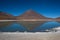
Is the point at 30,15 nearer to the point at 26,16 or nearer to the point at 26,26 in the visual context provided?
the point at 26,16

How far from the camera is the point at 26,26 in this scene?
2406mm

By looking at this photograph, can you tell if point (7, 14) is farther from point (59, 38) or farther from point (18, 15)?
point (59, 38)

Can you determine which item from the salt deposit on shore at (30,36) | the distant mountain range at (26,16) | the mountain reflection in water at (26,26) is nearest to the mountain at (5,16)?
the distant mountain range at (26,16)

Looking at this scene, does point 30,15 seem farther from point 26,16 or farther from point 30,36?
point 30,36

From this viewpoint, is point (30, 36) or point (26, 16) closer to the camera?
point (30, 36)

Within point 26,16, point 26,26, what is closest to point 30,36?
point 26,26

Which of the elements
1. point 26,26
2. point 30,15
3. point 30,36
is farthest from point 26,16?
point 30,36

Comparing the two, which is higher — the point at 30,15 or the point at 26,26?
the point at 30,15

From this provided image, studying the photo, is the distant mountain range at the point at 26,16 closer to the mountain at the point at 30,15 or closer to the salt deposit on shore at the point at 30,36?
the mountain at the point at 30,15

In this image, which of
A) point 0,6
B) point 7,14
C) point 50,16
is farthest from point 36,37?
point 0,6

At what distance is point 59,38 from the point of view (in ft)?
7.25

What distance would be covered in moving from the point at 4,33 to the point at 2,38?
14 centimetres

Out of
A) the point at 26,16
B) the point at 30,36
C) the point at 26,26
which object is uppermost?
the point at 26,16

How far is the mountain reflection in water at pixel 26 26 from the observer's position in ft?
7.79
